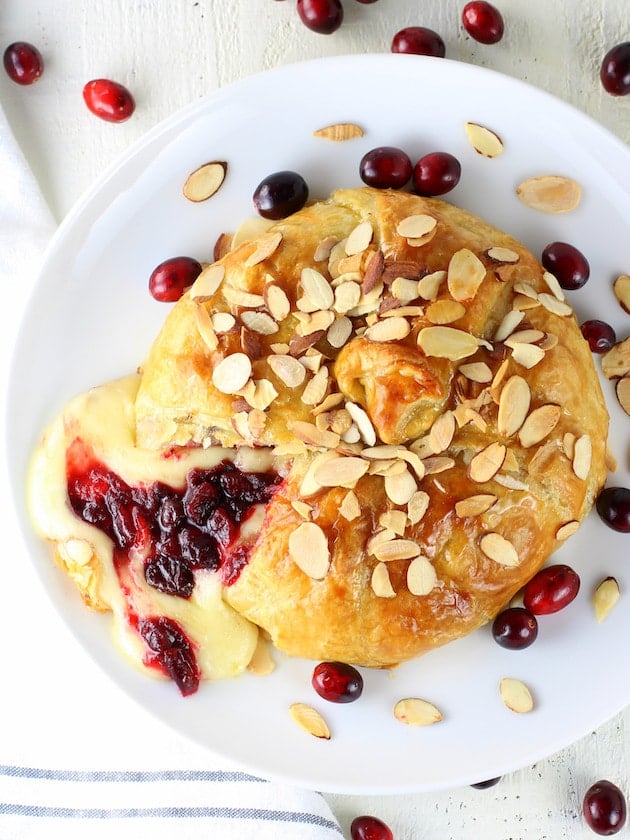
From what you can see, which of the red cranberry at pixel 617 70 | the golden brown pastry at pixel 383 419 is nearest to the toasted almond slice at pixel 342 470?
the golden brown pastry at pixel 383 419

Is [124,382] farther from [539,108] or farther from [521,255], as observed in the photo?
[539,108]

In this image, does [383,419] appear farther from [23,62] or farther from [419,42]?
[23,62]

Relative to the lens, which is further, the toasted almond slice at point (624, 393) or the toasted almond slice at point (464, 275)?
the toasted almond slice at point (624, 393)

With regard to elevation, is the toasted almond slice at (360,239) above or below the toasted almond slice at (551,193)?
below

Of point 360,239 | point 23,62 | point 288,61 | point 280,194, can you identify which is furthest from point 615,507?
point 23,62

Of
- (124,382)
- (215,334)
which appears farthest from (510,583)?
(124,382)

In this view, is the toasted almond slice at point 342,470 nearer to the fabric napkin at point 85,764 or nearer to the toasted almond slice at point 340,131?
the toasted almond slice at point 340,131

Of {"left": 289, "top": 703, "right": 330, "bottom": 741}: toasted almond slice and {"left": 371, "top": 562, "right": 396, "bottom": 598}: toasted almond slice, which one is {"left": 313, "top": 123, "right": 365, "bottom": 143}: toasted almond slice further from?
{"left": 289, "top": 703, "right": 330, "bottom": 741}: toasted almond slice

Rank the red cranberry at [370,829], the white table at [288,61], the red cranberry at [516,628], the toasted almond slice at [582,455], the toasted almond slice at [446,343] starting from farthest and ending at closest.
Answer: the red cranberry at [370,829] < the white table at [288,61] < the red cranberry at [516,628] < the toasted almond slice at [582,455] < the toasted almond slice at [446,343]
